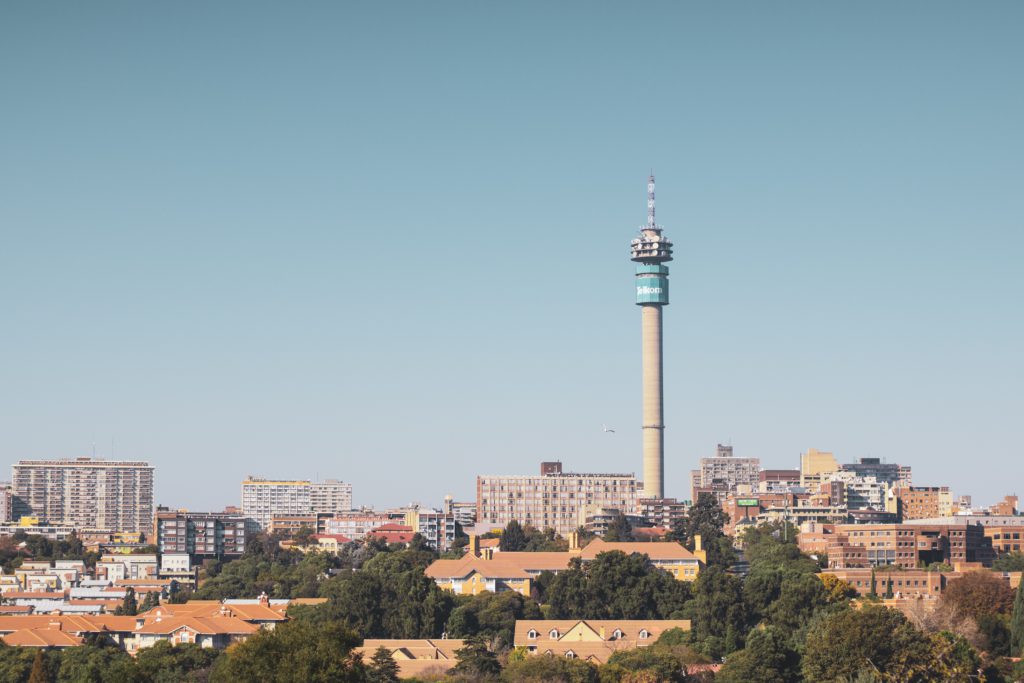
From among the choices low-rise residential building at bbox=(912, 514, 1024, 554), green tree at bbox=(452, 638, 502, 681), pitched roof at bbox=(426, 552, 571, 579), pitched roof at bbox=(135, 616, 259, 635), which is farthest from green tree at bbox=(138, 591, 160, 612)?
low-rise residential building at bbox=(912, 514, 1024, 554)

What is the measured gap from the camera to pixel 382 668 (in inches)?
3036

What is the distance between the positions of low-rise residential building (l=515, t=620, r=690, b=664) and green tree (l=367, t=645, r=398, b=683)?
1142 centimetres

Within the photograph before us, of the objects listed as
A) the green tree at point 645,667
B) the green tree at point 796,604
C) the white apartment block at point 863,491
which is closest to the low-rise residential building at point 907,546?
the green tree at point 796,604

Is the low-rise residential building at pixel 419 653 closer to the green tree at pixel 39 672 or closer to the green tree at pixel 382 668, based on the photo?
the green tree at pixel 382 668

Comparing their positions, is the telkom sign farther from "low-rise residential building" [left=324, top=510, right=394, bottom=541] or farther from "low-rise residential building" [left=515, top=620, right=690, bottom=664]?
"low-rise residential building" [left=515, top=620, right=690, bottom=664]

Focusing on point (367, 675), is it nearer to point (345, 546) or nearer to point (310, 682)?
point (310, 682)

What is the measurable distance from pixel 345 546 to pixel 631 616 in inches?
2103

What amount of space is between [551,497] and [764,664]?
9721 centimetres

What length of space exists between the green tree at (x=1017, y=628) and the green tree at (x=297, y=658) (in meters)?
33.3

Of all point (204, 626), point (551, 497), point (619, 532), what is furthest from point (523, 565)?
point (551, 497)

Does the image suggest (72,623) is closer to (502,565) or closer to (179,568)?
(502,565)

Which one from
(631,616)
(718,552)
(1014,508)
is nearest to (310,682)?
(631,616)

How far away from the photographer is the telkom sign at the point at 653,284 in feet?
589

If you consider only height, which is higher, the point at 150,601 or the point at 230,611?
the point at 230,611
